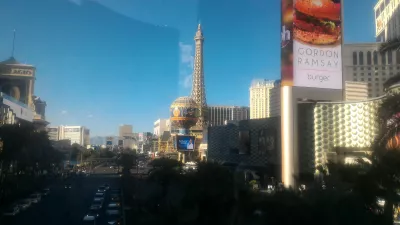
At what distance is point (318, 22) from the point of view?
33.9 meters

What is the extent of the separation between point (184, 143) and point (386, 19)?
51353 mm

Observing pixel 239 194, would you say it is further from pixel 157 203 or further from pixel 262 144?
pixel 262 144

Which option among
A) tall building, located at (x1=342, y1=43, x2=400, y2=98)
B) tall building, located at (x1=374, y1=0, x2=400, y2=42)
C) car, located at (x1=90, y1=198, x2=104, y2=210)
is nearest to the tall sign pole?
car, located at (x1=90, y1=198, x2=104, y2=210)

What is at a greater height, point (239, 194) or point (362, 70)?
point (362, 70)

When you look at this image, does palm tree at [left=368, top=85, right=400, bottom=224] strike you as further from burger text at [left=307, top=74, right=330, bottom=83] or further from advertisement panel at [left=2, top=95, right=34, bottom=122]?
advertisement panel at [left=2, top=95, right=34, bottom=122]

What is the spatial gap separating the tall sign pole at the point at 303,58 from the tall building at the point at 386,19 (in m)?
44.8

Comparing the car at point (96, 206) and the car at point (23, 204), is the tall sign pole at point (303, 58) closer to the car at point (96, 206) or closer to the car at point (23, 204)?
the car at point (96, 206)

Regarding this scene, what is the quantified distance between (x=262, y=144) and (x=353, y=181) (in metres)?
34.1

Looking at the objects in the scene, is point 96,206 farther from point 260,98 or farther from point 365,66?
point 260,98

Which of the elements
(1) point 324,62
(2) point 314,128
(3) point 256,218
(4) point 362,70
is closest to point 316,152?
(2) point 314,128

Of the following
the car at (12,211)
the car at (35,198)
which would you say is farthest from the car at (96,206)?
the car at (35,198)

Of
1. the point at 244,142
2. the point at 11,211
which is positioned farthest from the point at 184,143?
the point at 11,211

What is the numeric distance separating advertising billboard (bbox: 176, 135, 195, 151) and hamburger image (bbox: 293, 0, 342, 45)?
4675 cm

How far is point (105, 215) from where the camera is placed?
23.0 meters
